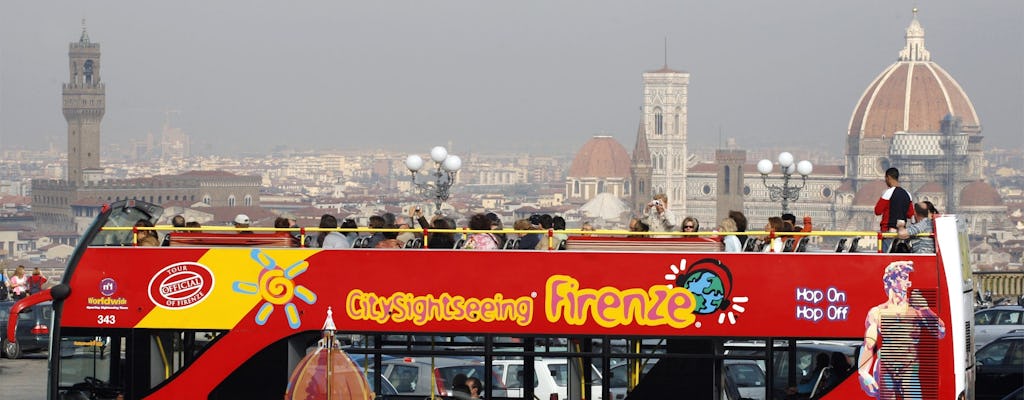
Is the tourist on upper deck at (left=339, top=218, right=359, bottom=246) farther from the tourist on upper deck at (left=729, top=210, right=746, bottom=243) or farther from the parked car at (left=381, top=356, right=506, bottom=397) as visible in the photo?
the tourist on upper deck at (left=729, top=210, right=746, bottom=243)

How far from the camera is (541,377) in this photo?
10.3 metres

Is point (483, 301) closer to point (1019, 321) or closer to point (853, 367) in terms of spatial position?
point (853, 367)

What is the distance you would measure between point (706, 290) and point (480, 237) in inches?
56.7

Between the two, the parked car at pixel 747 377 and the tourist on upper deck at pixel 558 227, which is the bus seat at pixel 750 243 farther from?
the tourist on upper deck at pixel 558 227

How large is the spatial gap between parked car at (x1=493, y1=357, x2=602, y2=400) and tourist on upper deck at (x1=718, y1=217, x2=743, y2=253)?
3.95 feet

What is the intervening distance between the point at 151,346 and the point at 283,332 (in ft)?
2.81

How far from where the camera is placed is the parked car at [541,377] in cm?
1020

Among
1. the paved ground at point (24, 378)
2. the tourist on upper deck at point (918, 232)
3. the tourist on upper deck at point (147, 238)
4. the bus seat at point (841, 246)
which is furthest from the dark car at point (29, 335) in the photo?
the tourist on upper deck at point (918, 232)

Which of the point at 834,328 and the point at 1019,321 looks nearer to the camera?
the point at 834,328

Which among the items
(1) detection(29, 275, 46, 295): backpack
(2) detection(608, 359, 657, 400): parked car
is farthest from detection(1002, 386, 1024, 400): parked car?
(1) detection(29, 275, 46, 295): backpack

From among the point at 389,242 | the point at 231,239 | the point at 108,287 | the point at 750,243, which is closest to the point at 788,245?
the point at 750,243

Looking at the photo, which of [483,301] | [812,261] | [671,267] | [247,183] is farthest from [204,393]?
[247,183]

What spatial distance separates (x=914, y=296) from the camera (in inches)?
380

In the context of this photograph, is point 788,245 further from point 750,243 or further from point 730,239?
point 730,239
